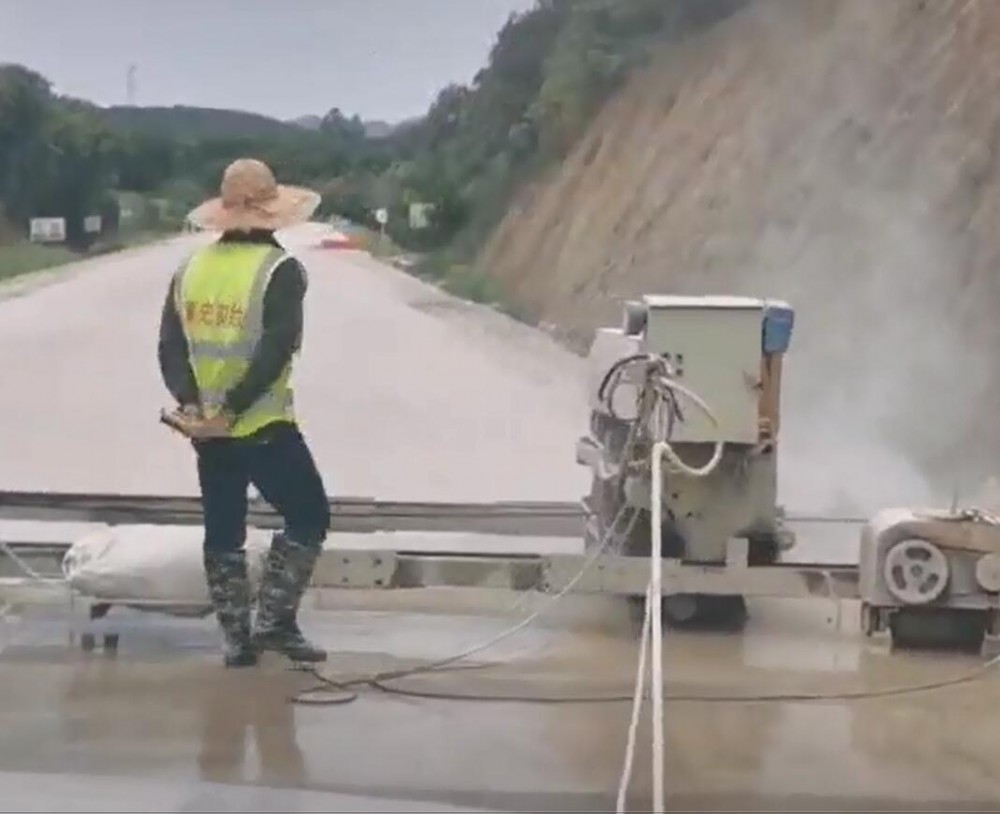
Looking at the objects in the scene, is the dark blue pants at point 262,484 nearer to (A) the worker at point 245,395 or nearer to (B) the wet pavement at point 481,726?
(A) the worker at point 245,395

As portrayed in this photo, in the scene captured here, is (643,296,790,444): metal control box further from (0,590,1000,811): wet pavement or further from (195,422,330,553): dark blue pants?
(195,422,330,553): dark blue pants

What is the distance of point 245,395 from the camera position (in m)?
5.43

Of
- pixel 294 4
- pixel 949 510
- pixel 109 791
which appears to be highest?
pixel 294 4

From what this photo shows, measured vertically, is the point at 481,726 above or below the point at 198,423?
below

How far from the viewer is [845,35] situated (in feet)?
29.8

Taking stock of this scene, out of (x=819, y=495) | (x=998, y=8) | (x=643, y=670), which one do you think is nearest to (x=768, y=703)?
(x=643, y=670)

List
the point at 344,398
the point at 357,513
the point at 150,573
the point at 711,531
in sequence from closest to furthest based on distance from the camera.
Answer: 1. the point at 150,573
2. the point at 711,531
3. the point at 357,513
4. the point at 344,398

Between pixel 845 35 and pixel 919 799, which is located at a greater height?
pixel 845 35

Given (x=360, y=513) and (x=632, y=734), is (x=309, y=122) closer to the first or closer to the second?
(x=360, y=513)

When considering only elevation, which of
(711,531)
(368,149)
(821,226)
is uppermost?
(368,149)

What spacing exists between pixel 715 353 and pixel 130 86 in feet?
10.7

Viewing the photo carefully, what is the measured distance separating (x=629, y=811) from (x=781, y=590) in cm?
188

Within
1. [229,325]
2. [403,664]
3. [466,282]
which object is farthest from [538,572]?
[466,282]

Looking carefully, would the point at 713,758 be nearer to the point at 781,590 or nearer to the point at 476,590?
the point at 781,590
